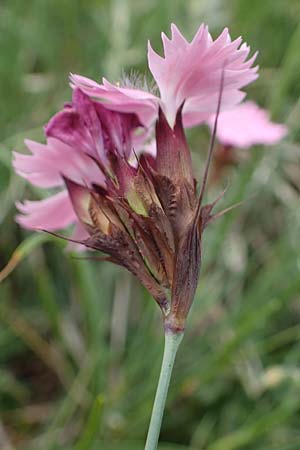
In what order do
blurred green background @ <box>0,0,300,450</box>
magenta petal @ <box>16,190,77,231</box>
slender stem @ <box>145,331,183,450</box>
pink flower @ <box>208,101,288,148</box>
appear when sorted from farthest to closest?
pink flower @ <box>208,101,288,148</box>
blurred green background @ <box>0,0,300,450</box>
magenta petal @ <box>16,190,77,231</box>
slender stem @ <box>145,331,183,450</box>

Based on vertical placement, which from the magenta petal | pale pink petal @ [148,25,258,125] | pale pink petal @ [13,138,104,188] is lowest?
the magenta petal

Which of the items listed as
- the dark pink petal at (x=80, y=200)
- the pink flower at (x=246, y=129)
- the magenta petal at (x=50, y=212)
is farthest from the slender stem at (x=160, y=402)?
the pink flower at (x=246, y=129)

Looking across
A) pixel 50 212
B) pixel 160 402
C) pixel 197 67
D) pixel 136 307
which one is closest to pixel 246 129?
pixel 136 307

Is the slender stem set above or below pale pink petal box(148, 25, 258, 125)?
below

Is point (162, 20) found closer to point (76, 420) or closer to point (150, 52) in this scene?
point (76, 420)

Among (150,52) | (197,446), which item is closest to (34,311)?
(197,446)

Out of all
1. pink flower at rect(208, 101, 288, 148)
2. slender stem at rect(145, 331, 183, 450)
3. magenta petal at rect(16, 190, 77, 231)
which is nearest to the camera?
slender stem at rect(145, 331, 183, 450)

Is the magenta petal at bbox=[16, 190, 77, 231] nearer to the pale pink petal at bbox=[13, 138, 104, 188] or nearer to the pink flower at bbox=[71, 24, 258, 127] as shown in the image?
the pale pink petal at bbox=[13, 138, 104, 188]

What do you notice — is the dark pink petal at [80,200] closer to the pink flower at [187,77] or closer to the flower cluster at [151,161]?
the flower cluster at [151,161]

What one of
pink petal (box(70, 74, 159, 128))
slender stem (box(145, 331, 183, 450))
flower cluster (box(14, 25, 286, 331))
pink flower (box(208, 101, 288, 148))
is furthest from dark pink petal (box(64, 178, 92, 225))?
pink flower (box(208, 101, 288, 148))
